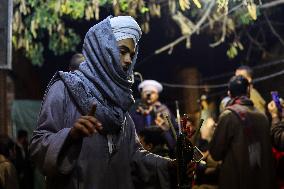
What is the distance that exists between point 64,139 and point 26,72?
12540 millimetres

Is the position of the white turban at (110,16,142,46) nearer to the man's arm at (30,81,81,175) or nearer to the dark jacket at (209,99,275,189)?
the man's arm at (30,81,81,175)

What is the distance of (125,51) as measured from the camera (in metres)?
3.78

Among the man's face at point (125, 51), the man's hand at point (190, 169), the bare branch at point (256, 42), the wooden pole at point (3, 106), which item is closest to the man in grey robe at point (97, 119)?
the man's face at point (125, 51)

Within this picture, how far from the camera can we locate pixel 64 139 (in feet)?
10.5

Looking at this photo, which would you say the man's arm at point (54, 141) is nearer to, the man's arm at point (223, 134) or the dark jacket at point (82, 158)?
the dark jacket at point (82, 158)

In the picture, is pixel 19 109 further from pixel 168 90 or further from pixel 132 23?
pixel 132 23

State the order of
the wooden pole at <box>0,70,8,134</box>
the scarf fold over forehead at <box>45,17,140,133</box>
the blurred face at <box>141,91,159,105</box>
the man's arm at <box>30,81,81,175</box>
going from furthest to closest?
the wooden pole at <box>0,70,8,134</box> → the blurred face at <box>141,91,159,105</box> → the scarf fold over forehead at <box>45,17,140,133</box> → the man's arm at <box>30,81,81,175</box>

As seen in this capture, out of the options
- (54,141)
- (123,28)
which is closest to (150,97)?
(123,28)

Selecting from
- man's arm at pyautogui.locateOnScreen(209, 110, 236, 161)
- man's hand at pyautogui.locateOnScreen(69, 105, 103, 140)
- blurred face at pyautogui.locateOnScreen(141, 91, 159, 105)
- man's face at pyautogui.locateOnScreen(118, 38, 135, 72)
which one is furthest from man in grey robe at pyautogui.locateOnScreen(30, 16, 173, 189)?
blurred face at pyautogui.locateOnScreen(141, 91, 159, 105)

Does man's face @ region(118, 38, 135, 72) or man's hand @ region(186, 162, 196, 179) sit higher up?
man's face @ region(118, 38, 135, 72)

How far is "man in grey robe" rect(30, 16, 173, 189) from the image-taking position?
327cm

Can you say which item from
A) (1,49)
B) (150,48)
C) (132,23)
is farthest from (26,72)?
(132,23)

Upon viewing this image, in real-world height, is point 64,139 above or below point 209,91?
below

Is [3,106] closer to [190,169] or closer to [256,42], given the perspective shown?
[256,42]
